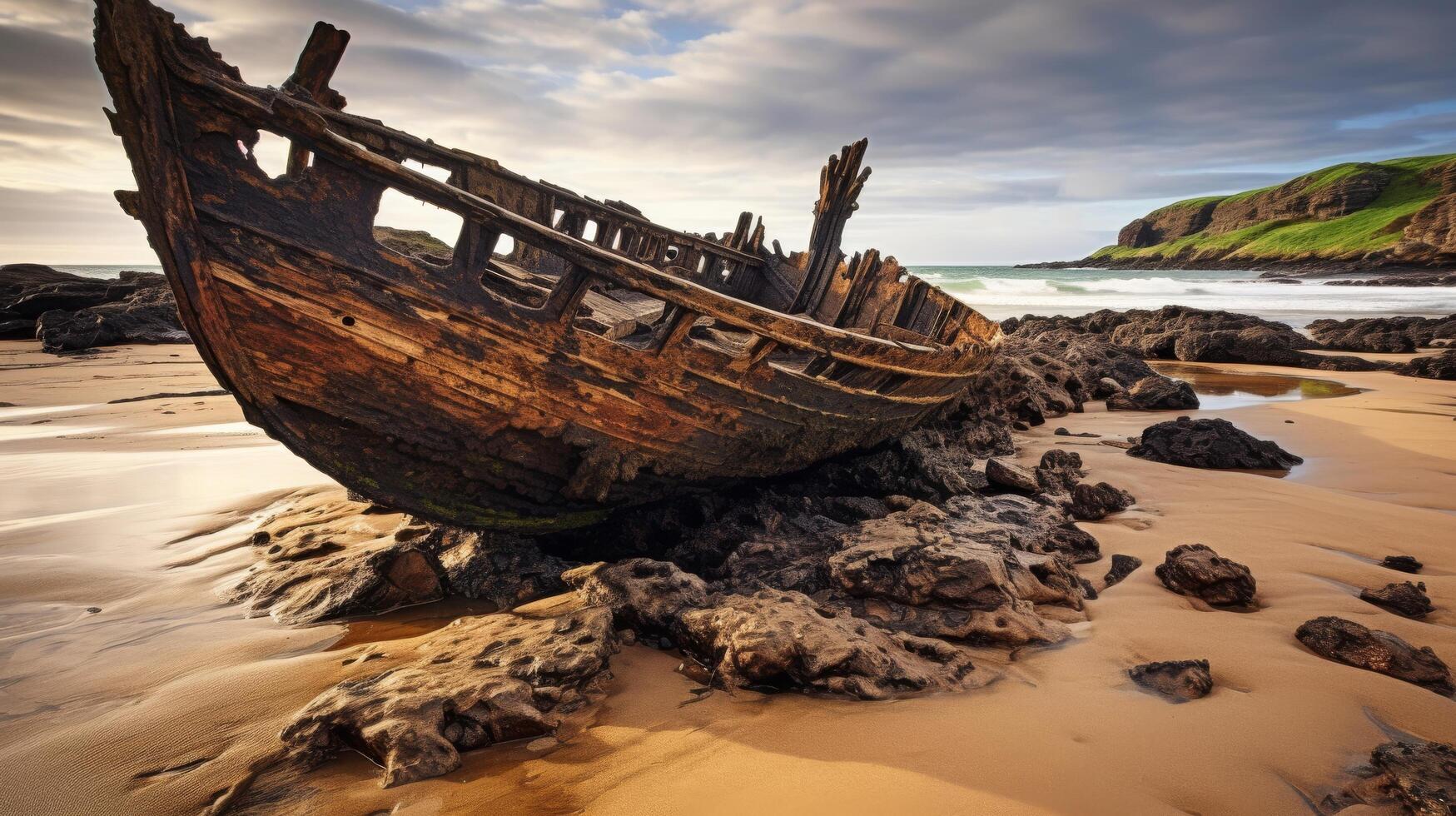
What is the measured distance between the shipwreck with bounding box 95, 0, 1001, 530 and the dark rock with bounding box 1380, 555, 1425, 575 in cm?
338

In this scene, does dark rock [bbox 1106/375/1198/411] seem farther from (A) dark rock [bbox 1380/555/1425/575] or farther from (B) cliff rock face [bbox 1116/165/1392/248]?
(B) cliff rock face [bbox 1116/165/1392/248]

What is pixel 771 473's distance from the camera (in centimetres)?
537

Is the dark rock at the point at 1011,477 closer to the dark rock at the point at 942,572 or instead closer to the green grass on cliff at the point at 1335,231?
the dark rock at the point at 942,572

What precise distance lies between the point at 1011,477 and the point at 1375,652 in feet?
10.8

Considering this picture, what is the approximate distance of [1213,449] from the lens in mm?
7543

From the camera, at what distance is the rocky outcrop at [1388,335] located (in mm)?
19594

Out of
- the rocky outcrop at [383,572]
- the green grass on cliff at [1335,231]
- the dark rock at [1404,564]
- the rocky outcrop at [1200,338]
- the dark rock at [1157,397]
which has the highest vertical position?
the green grass on cliff at [1335,231]

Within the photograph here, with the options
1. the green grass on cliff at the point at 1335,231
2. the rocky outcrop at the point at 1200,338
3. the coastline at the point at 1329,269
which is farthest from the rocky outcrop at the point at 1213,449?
the green grass on cliff at the point at 1335,231

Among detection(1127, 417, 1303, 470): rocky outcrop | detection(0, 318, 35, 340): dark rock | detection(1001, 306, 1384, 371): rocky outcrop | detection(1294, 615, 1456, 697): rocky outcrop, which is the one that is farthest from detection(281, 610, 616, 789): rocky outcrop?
detection(0, 318, 35, 340): dark rock

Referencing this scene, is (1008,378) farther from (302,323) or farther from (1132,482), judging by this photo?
(302,323)

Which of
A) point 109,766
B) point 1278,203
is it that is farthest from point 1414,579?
point 1278,203

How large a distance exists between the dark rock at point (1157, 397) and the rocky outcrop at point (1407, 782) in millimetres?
10304

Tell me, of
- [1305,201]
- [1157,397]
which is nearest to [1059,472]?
[1157,397]

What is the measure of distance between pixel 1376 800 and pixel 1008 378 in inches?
328
